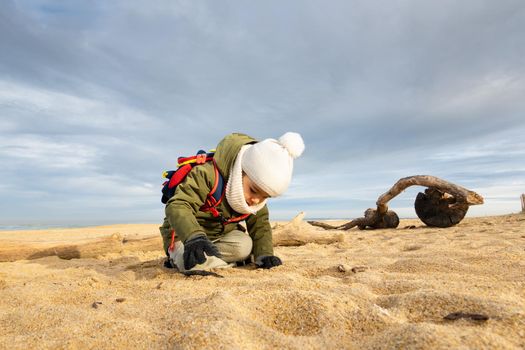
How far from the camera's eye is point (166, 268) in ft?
11.2

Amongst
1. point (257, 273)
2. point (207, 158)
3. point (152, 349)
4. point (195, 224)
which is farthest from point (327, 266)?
point (152, 349)

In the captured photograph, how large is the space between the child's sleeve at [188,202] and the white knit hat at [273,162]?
1.15 ft

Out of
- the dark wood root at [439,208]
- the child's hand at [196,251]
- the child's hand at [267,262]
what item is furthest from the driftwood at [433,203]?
the child's hand at [196,251]

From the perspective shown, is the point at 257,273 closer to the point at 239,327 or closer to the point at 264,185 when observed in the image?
the point at 264,185

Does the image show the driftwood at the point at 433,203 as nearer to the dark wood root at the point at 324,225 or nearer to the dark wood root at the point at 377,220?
the dark wood root at the point at 377,220

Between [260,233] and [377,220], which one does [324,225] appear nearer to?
[377,220]

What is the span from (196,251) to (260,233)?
1140 mm

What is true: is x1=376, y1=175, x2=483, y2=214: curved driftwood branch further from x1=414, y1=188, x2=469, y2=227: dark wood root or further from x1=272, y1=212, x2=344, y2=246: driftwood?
x1=272, y1=212, x2=344, y2=246: driftwood

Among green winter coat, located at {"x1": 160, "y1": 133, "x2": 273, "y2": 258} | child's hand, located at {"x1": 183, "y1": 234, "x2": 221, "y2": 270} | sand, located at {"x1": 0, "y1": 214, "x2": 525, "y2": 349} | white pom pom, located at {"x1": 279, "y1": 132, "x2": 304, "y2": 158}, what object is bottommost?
sand, located at {"x1": 0, "y1": 214, "x2": 525, "y2": 349}

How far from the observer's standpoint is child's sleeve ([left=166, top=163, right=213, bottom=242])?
2.65 m

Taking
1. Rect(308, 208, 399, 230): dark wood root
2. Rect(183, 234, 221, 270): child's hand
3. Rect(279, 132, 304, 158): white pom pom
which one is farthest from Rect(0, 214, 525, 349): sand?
Rect(308, 208, 399, 230): dark wood root

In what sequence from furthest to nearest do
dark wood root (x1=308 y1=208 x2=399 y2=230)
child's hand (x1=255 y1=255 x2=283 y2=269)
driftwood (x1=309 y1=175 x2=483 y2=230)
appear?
dark wood root (x1=308 y1=208 x2=399 y2=230) < driftwood (x1=309 y1=175 x2=483 y2=230) < child's hand (x1=255 y1=255 x2=283 y2=269)

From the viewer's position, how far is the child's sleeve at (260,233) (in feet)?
11.6

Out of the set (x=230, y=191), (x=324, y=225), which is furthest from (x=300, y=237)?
(x=324, y=225)
